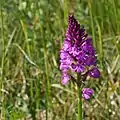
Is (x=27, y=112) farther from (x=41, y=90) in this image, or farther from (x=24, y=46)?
(x=24, y=46)

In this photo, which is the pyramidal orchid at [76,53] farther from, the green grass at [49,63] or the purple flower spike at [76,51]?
the green grass at [49,63]

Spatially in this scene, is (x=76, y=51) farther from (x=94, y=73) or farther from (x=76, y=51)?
(x=94, y=73)

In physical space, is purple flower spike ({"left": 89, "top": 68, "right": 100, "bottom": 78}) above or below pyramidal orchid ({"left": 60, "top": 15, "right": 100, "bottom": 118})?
below

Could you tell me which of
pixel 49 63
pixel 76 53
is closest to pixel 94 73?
pixel 76 53

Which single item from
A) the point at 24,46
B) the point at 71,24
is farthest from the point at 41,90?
the point at 71,24

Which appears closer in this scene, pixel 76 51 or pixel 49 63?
pixel 76 51

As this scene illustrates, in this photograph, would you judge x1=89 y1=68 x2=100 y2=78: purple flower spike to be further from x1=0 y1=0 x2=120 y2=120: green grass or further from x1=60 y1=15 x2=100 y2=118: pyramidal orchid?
x1=0 y1=0 x2=120 y2=120: green grass

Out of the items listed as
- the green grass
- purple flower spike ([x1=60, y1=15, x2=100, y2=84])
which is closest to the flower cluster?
purple flower spike ([x1=60, y1=15, x2=100, y2=84])

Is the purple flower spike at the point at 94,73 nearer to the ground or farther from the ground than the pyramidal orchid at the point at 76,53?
nearer to the ground

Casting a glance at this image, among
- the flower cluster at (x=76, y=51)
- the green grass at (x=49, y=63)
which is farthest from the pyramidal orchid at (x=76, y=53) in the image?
the green grass at (x=49, y=63)
